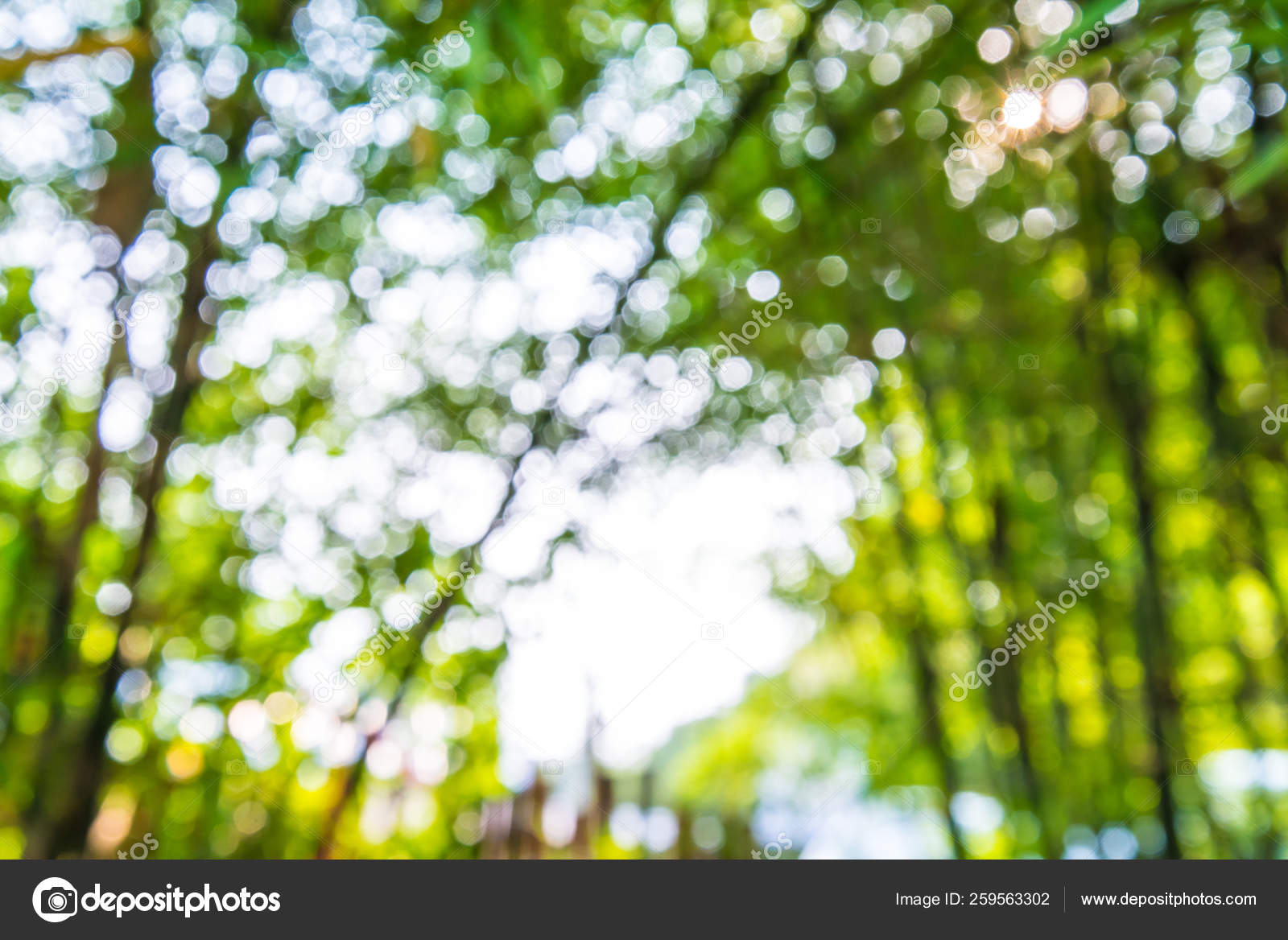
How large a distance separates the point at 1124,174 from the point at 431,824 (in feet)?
6.21

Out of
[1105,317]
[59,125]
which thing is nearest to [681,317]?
[1105,317]

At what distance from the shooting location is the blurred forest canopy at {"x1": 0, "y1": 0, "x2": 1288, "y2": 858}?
1.35m

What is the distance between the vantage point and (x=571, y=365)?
5.06 ft
